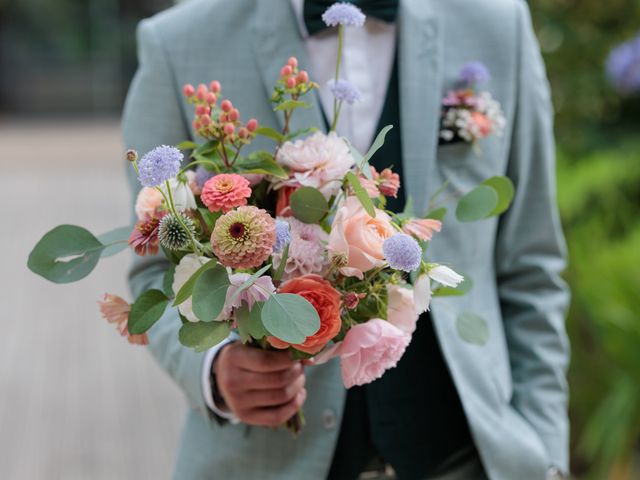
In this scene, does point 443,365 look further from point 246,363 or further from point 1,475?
point 1,475

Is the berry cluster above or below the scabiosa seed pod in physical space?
above

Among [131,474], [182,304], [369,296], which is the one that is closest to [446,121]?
[369,296]

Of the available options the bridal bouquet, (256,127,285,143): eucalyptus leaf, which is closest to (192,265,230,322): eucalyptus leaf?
the bridal bouquet

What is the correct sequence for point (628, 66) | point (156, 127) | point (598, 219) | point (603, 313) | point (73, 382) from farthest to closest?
1. point (73, 382)
2. point (628, 66)
3. point (598, 219)
4. point (603, 313)
5. point (156, 127)

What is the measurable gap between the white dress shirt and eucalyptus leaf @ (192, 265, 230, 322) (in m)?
0.58

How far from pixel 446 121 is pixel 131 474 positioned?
288 cm

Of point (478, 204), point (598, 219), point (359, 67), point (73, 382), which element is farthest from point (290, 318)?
point (73, 382)

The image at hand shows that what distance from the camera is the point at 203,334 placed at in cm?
100

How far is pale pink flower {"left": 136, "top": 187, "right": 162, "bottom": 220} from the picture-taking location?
1.07m

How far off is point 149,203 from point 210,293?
18 centimetres

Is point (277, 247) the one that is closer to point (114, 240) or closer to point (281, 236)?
point (281, 236)

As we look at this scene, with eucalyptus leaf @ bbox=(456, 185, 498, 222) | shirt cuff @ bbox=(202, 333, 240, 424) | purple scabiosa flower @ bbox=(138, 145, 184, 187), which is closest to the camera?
purple scabiosa flower @ bbox=(138, 145, 184, 187)

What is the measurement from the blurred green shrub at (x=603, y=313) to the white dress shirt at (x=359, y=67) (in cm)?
178

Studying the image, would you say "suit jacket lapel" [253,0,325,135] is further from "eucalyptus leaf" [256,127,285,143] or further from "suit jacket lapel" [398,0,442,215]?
"eucalyptus leaf" [256,127,285,143]
